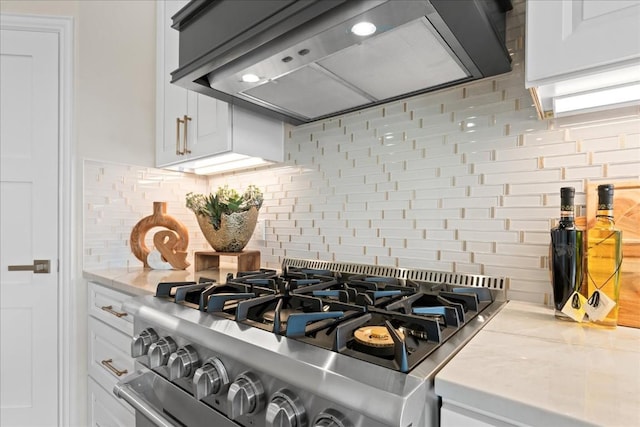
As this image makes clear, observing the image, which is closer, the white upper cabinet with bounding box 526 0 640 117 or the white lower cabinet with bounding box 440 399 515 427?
the white lower cabinet with bounding box 440 399 515 427

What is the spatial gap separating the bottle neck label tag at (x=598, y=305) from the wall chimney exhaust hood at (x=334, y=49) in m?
0.66

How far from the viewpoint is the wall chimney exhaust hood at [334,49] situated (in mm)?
824

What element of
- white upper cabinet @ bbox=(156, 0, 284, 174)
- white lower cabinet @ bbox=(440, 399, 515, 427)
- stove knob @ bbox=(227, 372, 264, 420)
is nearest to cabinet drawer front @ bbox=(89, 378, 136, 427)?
stove knob @ bbox=(227, 372, 264, 420)

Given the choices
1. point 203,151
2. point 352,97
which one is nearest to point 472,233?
point 352,97

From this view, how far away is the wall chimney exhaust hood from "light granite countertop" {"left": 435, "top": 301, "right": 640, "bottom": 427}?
2.37ft

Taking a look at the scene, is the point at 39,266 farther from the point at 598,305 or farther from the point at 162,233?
the point at 598,305

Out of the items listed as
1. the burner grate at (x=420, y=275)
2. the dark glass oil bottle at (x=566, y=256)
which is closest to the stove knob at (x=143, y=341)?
the burner grate at (x=420, y=275)

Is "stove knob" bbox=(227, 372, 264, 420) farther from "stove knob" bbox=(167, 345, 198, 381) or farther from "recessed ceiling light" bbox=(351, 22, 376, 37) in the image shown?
"recessed ceiling light" bbox=(351, 22, 376, 37)

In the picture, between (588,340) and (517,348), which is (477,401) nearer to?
(517,348)

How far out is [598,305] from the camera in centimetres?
77

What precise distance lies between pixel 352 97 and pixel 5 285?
2.03 metres

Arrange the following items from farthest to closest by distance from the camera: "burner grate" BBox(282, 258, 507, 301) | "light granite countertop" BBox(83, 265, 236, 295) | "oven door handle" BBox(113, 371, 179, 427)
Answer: "light granite countertop" BBox(83, 265, 236, 295) → "burner grate" BBox(282, 258, 507, 301) → "oven door handle" BBox(113, 371, 179, 427)

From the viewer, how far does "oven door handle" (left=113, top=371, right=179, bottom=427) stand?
896mm

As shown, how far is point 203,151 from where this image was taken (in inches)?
63.4
